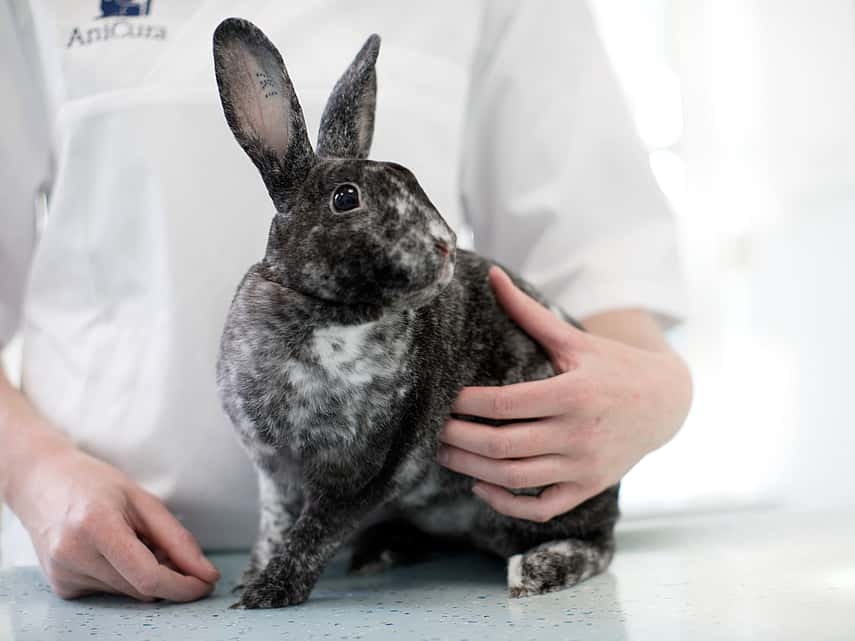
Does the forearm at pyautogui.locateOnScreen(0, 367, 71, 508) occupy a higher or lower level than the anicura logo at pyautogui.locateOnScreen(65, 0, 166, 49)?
lower

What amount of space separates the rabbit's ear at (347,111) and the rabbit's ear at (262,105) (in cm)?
3

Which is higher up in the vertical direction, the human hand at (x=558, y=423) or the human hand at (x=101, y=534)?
the human hand at (x=558, y=423)

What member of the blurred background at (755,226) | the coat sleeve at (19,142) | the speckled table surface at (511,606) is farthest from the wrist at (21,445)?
the blurred background at (755,226)

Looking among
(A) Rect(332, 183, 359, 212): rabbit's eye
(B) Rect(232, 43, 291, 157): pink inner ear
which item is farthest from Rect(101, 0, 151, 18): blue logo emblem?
(A) Rect(332, 183, 359, 212): rabbit's eye

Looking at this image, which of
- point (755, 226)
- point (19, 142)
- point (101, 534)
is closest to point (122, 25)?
point (19, 142)

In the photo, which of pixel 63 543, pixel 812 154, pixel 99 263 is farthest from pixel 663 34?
pixel 63 543

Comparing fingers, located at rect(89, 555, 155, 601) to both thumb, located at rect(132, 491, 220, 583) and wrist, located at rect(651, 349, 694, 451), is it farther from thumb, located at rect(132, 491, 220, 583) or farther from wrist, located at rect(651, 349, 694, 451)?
wrist, located at rect(651, 349, 694, 451)

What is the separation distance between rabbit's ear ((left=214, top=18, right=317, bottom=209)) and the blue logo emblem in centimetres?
25

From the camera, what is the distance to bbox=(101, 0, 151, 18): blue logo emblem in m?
0.95

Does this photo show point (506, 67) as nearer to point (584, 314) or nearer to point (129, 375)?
point (584, 314)

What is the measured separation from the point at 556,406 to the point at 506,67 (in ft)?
1.83

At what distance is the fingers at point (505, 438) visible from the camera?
0.90 m

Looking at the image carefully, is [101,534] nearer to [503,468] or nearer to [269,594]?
[269,594]

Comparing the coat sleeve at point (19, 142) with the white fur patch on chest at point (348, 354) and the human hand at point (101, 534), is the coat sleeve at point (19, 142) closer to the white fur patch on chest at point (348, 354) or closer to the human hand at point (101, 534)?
the human hand at point (101, 534)
